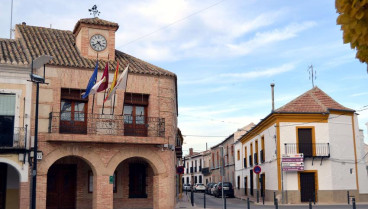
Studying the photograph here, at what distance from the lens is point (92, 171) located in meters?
20.0

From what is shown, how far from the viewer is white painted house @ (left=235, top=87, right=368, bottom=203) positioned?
27156mm

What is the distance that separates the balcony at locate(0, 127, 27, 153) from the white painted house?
1552cm

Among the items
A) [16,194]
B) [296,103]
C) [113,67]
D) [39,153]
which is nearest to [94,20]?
[113,67]

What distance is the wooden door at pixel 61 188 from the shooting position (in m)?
19.9

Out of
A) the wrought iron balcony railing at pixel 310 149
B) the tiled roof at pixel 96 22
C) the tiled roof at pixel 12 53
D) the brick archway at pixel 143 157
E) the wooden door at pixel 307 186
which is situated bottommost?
the wooden door at pixel 307 186

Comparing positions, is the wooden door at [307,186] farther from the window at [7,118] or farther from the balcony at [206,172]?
the balcony at [206,172]

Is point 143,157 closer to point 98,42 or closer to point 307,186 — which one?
point 98,42

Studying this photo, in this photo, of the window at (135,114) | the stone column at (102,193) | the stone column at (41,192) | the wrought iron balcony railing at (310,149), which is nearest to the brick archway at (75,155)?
the stone column at (41,192)

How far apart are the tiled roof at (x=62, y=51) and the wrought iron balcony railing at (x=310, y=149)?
10479 mm

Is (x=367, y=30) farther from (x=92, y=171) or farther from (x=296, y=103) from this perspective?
(x=296, y=103)

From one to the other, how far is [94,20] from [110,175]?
7.29m

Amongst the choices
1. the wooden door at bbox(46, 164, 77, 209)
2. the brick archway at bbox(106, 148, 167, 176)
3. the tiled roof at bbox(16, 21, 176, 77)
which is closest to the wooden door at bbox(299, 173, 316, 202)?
the brick archway at bbox(106, 148, 167, 176)

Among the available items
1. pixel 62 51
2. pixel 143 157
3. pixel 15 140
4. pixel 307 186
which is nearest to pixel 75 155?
pixel 15 140

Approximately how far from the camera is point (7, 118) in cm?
1789
